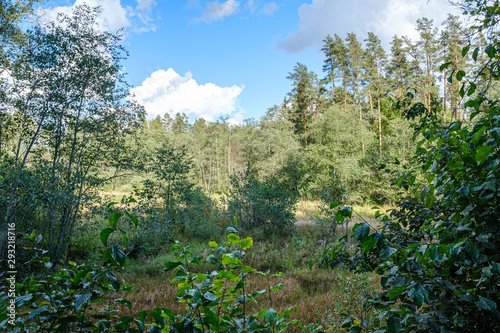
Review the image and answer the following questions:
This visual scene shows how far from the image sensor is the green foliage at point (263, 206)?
10.9 meters

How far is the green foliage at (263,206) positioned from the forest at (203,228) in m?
0.07

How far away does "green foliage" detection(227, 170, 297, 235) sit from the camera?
10.9 m

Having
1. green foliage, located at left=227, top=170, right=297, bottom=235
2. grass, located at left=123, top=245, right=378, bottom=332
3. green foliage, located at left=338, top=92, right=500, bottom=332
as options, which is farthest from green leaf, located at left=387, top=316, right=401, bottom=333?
green foliage, located at left=227, top=170, right=297, bottom=235

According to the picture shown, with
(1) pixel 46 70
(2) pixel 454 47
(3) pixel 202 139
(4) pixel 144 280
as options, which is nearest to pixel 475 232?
(4) pixel 144 280

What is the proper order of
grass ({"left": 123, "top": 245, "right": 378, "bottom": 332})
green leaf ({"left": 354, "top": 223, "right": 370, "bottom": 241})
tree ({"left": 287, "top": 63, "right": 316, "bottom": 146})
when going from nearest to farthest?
green leaf ({"left": 354, "top": 223, "right": 370, "bottom": 241}) → grass ({"left": 123, "top": 245, "right": 378, "bottom": 332}) → tree ({"left": 287, "top": 63, "right": 316, "bottom": 146})

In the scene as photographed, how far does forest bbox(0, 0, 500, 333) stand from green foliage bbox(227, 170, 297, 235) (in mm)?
72

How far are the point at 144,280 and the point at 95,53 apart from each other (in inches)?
255

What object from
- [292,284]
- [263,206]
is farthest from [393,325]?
[263,206]

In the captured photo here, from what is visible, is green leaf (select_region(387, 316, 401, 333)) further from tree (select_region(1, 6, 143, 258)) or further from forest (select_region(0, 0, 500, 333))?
tree (select_region(1, 6, 143, 258))

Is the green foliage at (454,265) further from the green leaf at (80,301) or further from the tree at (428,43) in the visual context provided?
the tree at (428,43)

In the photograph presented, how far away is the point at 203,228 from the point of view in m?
10.4

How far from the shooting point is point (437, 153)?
169 centimetres

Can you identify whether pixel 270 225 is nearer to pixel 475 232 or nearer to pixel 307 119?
pixel 475 232

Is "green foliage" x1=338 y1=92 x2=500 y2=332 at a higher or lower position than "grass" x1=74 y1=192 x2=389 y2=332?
higher
